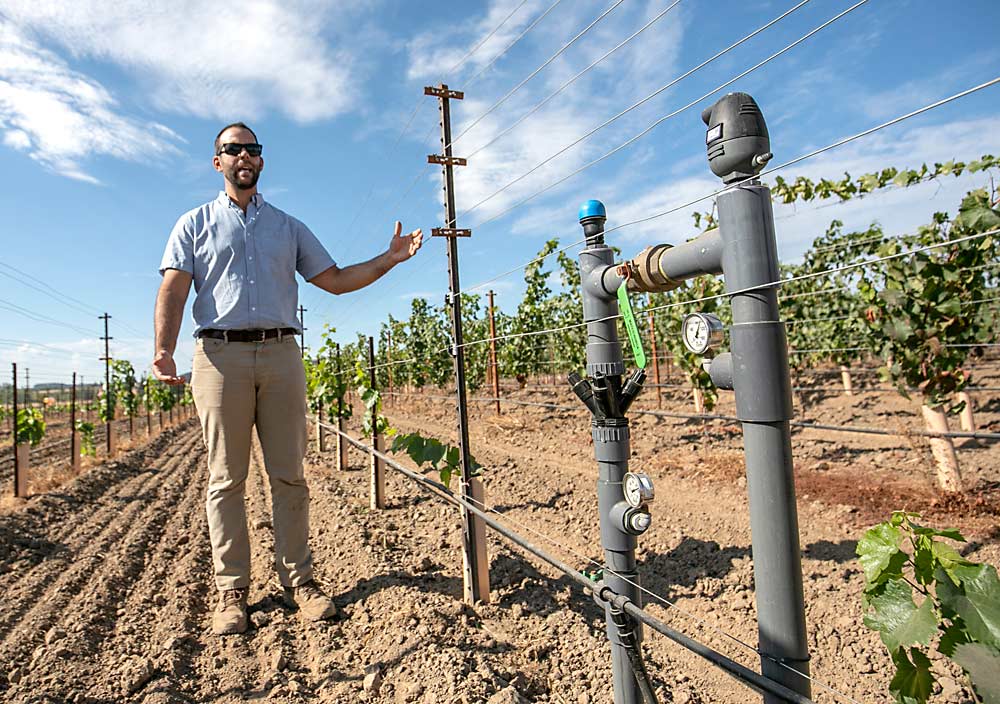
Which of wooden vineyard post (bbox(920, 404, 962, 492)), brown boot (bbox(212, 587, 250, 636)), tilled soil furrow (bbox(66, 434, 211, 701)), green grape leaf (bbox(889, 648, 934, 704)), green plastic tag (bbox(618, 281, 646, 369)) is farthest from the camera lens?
wooden vineyard post (bbox(920, 404, 962, 492))

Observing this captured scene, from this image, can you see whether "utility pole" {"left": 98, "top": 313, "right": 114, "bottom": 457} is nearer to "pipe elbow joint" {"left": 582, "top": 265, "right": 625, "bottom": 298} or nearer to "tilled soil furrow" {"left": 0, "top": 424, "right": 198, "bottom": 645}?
"tilled soil furrow" {"left": 0, "top": 424, "right": 198, "bottom": 645}

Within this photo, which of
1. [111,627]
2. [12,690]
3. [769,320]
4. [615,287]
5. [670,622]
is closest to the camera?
[769,320]

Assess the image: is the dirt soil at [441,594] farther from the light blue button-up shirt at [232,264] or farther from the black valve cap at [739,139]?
the light blue button-up shirt at [232,264]

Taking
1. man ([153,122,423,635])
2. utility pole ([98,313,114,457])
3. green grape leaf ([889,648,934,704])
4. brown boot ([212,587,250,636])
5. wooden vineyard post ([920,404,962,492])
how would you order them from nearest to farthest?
green grape leaf ([889,648,934,704]) → brown boot ([212,587,250,636]) → man ([153,122,423,635]) → wooden vineyard post ([920,404,962,492]) → utility pole ([98,313,114,457])

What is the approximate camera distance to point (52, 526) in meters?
6.10

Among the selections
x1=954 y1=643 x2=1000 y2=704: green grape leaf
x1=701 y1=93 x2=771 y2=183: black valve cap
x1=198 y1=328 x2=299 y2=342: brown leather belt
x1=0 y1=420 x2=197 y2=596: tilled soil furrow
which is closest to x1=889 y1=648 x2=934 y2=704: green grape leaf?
x1=954 y1=643 x2=1000 y2=704: green grape leaf

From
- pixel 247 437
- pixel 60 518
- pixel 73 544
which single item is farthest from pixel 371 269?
pixel 60 518

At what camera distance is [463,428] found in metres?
2.96

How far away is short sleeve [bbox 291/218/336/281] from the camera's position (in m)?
3.03

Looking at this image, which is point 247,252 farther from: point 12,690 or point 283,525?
point 12,690

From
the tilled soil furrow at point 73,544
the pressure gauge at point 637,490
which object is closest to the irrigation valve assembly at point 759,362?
the pressure gauge at point 637,490

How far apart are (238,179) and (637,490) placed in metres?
2.31

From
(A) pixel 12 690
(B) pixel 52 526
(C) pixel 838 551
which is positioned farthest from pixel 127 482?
(C) pixel 838 551

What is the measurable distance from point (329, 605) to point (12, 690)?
117 centimetres
